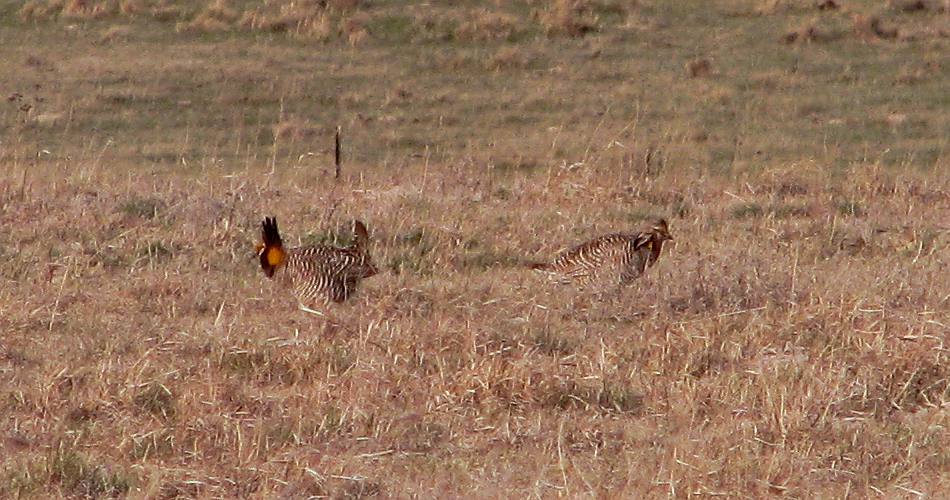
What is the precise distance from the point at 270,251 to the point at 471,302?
1111 mm

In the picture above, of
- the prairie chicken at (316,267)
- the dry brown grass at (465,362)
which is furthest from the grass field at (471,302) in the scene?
the prairie chicken at (316,267)

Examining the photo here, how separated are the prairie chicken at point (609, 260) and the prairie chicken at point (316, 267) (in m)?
0.97

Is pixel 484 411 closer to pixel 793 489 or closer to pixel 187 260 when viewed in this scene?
pixel 793 489

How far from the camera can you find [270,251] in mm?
7711

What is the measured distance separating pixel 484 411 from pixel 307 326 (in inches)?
58.0

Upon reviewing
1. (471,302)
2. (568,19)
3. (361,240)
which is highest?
(361,240)

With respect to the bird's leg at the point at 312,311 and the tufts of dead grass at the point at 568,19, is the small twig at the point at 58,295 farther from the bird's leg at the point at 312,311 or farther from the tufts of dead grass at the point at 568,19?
the tufts of dead grass at the point at 568,19

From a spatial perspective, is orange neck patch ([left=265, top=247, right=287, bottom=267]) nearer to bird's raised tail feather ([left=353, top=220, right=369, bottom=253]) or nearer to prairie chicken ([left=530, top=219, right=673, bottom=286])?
bird's raised tail feather ([left=353, top=220, right=369, bottom=253])

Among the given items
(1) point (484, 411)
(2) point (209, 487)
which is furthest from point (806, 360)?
(2) point (209, 487)

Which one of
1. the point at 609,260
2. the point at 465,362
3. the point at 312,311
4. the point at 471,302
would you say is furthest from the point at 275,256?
the point at 465,362

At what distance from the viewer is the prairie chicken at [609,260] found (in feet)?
24.8

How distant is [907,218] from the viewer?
9.70 metres

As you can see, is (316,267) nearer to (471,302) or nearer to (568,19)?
(471,302)

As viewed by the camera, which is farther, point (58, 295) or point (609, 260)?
point (609, 260)
